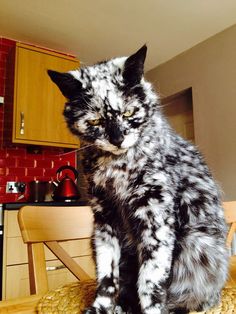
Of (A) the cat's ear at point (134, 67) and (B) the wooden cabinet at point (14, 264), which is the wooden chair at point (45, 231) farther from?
(B) the wooden cabinet at point (14, 264)

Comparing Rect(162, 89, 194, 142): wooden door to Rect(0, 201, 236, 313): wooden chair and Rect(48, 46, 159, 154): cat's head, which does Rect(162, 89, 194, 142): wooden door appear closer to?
Rect(0, 201, 236, 313): wooden chair

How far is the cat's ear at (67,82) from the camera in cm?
72

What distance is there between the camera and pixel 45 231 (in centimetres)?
101

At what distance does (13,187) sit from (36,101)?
2.55 feet

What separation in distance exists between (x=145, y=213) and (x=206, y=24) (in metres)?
2.26

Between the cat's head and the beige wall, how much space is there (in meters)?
1.67

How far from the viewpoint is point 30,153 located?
2.88 m

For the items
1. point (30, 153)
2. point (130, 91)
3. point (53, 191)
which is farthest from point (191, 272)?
point (30, 153)

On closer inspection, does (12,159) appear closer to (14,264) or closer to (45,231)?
(14,264)

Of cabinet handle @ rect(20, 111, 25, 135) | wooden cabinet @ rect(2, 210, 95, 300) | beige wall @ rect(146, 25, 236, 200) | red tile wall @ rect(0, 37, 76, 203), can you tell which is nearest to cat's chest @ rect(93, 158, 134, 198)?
wooden cabinet @ rect(2, 210, 95, 300)

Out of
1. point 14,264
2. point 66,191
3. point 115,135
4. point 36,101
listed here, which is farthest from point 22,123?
point 115,135

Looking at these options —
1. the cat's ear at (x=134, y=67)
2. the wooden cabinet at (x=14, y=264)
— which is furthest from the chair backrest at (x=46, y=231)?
the wooden cabinet at (x=14, y=264)

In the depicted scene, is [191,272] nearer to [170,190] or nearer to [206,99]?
[170,190]

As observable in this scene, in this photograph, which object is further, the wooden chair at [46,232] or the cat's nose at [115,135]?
the wooden chair at [46,232]
